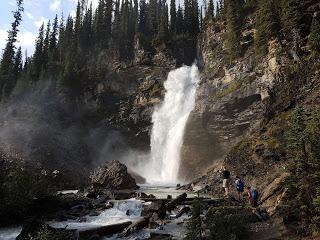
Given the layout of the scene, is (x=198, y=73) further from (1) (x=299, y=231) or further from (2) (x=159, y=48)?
(1) (x=299, y=231)

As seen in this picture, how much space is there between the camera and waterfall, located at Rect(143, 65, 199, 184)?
51.8 m

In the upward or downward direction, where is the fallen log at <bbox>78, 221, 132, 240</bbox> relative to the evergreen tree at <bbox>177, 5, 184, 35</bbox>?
downward

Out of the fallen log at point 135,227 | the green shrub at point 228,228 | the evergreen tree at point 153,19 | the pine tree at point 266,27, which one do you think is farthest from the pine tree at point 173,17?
the green shrub at point 228,228

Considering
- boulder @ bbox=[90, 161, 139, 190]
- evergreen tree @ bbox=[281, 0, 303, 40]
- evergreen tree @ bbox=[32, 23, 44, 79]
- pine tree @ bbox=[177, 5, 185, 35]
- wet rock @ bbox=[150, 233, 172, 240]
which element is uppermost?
pine tree @ bbox=[177, 5, 185, 35]

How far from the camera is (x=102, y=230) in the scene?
19.7 metres

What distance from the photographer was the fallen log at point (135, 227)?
64.8ft

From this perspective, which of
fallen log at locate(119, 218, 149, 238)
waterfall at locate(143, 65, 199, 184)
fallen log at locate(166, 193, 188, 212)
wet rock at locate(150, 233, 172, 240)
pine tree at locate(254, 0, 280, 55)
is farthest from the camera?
waterfall at locate(143, 65, 199, 184)

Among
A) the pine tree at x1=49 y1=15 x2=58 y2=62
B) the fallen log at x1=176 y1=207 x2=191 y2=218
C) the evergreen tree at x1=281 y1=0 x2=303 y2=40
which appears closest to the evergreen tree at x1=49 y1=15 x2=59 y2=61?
the pine tree at x1=49 y1=15 x2=58 y2=62

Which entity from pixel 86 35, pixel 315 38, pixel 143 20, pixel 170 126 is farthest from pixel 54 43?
pixel 315 38

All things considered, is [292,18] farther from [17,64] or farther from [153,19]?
[17,64]

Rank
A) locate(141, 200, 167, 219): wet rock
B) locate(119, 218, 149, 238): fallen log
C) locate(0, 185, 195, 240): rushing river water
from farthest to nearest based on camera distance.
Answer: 1. locate(141, 200, 167, 219): wet rock
2. locate(119, 218, 149, 238): fallen log
3. locate(0, 185, 195, 240): rushing river water

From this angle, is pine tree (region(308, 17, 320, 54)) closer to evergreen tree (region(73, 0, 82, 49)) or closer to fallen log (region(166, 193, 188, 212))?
fallen log (region(166, 193, 188, 212))

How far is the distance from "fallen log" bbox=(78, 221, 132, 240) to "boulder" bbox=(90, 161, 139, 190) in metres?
17.2

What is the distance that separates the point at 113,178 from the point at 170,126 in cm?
1983
